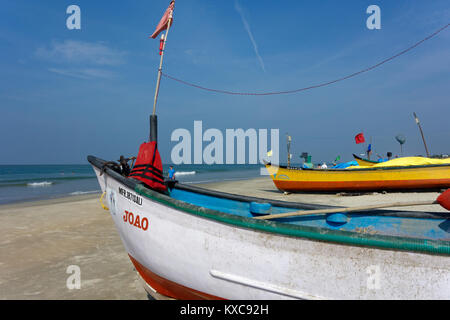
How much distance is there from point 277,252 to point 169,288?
1.78 metres

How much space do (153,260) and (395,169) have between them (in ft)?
46.9

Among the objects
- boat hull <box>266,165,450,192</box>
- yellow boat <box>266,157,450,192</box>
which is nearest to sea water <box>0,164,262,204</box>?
boat hull <box>266,165,450,192</box>

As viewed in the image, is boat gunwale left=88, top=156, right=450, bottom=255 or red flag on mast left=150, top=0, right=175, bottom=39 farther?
red flag on mast left=150, top=0, right=175, bottom=39

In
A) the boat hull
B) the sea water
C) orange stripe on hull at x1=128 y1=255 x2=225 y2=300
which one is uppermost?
the boat hull

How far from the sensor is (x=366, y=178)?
47.9 ft

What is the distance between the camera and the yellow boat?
45.5 ft

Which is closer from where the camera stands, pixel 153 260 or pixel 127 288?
pixel 153 260

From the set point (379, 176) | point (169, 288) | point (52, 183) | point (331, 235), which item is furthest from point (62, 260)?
point (52, 183)

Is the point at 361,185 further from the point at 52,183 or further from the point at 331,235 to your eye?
the point at 52,183

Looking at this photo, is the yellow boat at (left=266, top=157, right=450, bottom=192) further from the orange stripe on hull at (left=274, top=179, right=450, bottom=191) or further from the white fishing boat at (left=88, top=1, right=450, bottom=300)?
the white fishing boat at (left=88, top=1, right=450, bottom=300)
